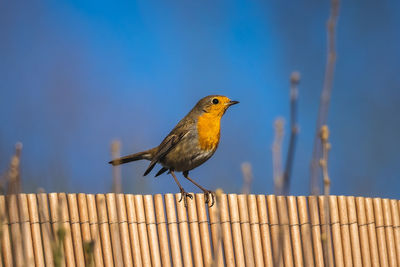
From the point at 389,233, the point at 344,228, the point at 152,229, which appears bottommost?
the point at 389,233

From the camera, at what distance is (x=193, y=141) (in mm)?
4496

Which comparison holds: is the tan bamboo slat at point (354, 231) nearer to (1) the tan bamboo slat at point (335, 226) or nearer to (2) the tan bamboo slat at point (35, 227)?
(1) the tan bamboo slat at point (335, 226)

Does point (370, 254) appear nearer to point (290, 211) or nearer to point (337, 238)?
point (337, 238)

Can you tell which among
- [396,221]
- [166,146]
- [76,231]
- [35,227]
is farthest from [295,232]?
[35,227]

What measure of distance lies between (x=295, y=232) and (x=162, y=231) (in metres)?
1.16

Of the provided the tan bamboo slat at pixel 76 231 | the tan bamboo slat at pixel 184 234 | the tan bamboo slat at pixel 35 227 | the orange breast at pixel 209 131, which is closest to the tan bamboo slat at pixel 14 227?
the tan bamboo slat at pixel 35 227

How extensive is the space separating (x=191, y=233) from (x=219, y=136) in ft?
3.25

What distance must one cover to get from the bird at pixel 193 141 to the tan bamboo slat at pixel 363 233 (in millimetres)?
1339

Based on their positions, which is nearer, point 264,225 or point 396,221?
point 264,225

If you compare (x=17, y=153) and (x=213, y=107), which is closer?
(x=17, y=153)

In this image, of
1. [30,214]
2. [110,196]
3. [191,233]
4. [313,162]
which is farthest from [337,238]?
[313,162]

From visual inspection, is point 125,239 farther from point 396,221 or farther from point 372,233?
point 396,221

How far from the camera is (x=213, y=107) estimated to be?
480 centimetres

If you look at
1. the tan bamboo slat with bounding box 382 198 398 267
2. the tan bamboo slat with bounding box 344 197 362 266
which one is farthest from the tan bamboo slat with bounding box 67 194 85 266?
the tan bamboo slat with bounding box 382 198 398 267
